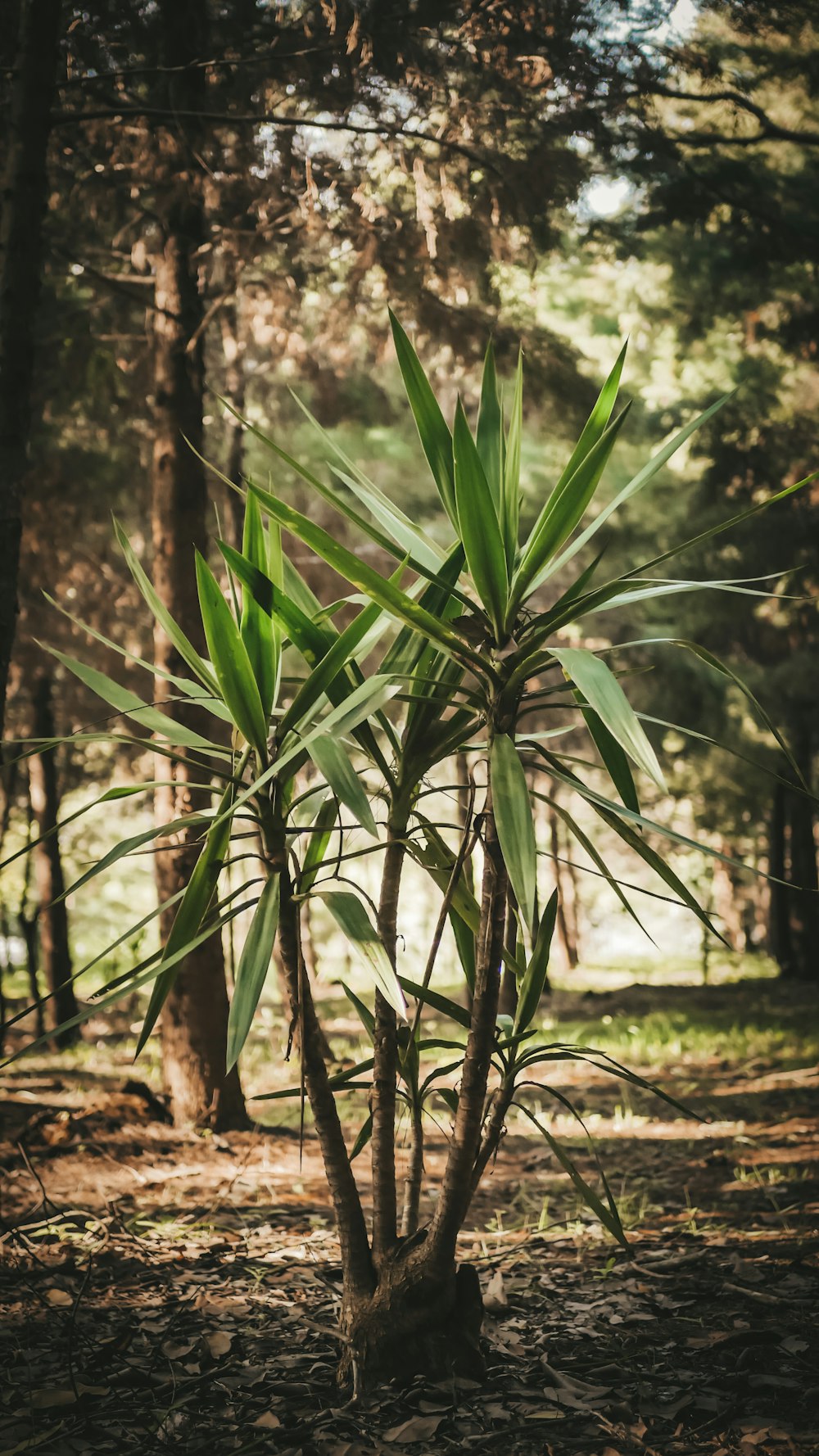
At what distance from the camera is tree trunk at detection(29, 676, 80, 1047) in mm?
7703

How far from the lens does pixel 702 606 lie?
8930 millimetres

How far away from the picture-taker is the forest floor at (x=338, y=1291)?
1720 millimetres

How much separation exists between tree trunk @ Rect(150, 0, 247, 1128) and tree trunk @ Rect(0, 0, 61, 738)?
934 millimetres

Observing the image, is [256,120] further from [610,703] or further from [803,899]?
[803,899]

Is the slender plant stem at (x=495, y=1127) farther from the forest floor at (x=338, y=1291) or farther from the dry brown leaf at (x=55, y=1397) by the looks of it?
the dry brown leaf at (x=55, y=1397)

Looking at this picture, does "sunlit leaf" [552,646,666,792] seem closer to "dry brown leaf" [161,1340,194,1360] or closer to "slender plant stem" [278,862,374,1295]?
"slender plant stem" [278,862,374,1295]

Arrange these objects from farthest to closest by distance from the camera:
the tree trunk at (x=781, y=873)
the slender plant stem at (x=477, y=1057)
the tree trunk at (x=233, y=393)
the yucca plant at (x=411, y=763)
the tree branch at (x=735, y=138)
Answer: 1. the tree trunk at (x=781, y=873)
2. the tree trunk at (x=233, y=393)
3. the tree branch at (x=735, y=138)
4. the slender plant stem at (x=477, y=1057)
5. the yucca plant at (x=411, y=763)

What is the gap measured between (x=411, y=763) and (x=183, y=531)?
3.17 m

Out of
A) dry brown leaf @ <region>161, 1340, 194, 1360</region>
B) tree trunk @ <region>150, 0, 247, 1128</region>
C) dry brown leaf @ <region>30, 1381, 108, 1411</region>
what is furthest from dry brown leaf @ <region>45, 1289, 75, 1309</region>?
tree trunk @ <region>150, 0, 247, 1128</region>

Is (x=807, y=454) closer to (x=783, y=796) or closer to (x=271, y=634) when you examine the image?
(x=783, y=796)

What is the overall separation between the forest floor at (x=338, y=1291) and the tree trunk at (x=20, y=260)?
1.70 meters

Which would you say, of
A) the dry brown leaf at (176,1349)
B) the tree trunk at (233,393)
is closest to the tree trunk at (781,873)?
the tree trunk at (233,393)

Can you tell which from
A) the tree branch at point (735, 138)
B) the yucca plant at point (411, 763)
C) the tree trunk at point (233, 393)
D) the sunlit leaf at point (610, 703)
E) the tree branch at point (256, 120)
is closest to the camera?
the sunlit leaf at point (610, 703)

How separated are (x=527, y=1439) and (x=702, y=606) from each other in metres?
8.03
